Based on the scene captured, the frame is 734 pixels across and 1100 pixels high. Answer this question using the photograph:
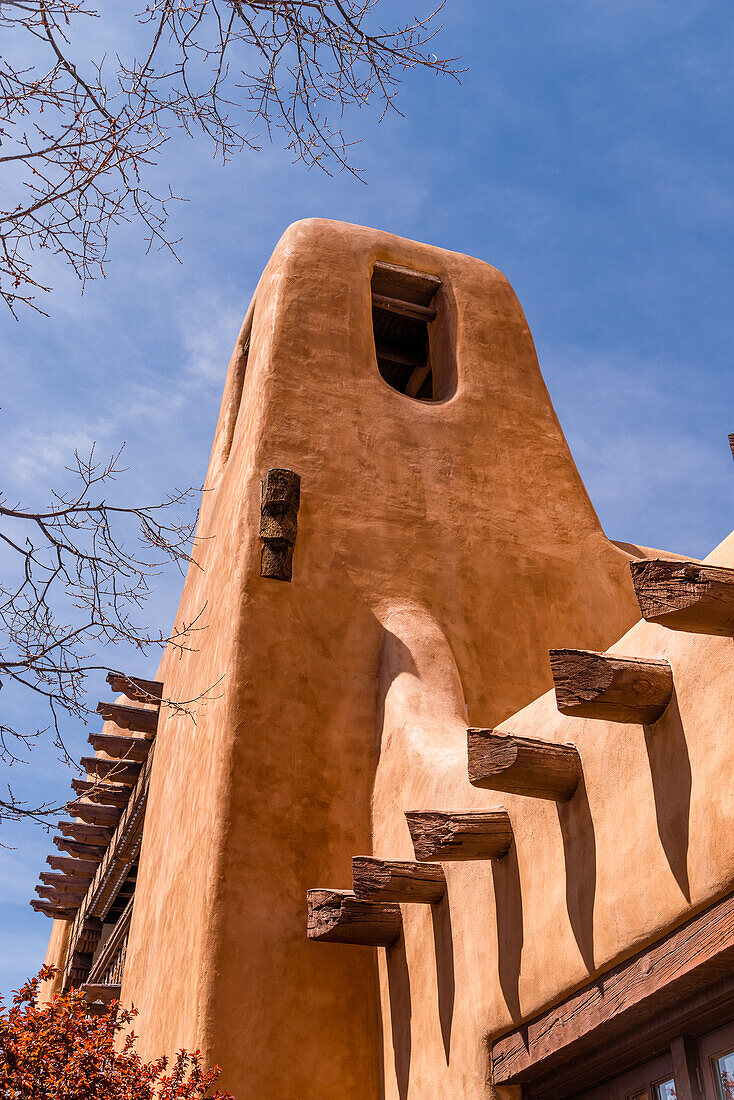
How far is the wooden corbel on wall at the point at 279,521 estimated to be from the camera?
6645 millimetres

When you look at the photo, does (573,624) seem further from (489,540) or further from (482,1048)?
(482,1048)

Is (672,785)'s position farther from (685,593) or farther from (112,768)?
(112,768)

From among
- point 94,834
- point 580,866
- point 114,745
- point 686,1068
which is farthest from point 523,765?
point 94,834

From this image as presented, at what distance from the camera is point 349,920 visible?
17.0 ft

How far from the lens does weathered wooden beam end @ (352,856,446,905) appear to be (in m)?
4.79

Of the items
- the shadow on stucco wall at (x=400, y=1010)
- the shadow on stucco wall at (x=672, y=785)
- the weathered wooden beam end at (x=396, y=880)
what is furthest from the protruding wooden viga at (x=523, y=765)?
the shadow on stucco wall at (x=400, y=1010)

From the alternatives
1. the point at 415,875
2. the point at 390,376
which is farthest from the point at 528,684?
the point at 390,376

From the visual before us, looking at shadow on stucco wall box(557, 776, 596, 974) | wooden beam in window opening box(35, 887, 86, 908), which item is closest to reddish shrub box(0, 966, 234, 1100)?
shadow on stucco wall box(557, 776, 596, 974)

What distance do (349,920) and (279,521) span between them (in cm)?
259

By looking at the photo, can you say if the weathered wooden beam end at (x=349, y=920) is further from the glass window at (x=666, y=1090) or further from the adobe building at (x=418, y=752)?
the glass window at (x=666, y=1090)

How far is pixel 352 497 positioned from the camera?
7223 mm

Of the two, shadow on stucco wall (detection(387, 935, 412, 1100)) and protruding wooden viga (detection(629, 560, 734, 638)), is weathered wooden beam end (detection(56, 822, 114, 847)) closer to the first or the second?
shadow on stucco wall (detection(387, 935, 412, 1100))

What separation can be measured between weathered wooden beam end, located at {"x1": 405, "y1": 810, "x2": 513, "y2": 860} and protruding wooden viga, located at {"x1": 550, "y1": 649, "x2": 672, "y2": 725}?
1113 mm

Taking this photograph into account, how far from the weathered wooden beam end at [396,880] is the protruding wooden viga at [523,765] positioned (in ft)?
3.87
